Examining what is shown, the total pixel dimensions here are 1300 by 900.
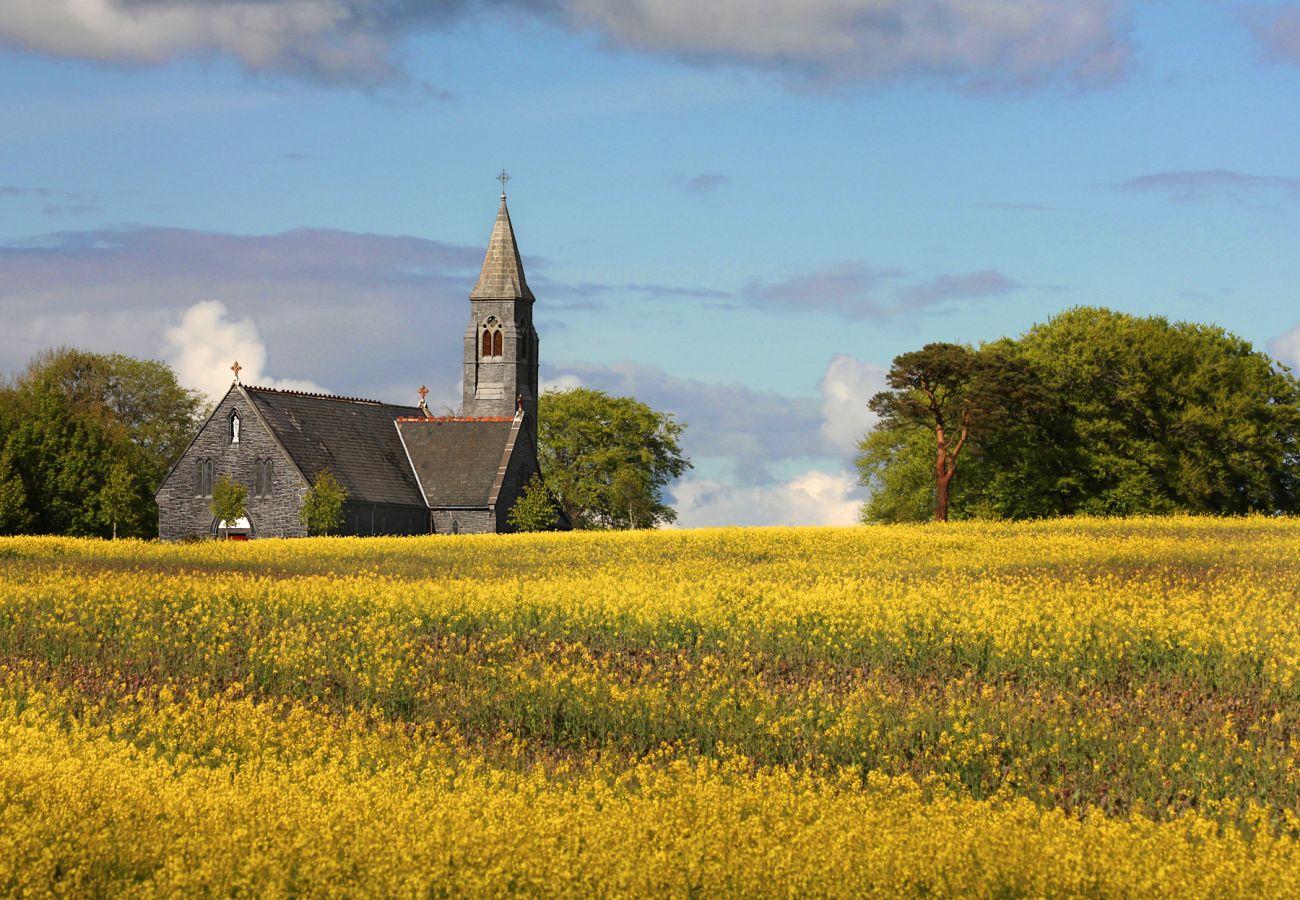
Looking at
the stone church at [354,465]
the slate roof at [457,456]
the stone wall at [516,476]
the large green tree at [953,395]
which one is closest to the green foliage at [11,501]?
the stone church at [354,465]

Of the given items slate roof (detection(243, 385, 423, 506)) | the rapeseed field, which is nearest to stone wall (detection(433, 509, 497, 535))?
slate roof (detection(243, 385, 423, 506))

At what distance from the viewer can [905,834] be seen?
10.3 metres

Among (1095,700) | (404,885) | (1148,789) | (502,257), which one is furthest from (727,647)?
(502,257)

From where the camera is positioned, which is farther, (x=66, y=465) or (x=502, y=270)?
(x=502, y=270)

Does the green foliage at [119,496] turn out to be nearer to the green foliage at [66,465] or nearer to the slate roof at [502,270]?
the green foliage at [66,465]

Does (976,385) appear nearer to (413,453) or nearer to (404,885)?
(413,453)

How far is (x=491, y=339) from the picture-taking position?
84.2 metres

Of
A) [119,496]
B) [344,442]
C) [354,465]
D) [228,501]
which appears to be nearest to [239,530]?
[228,501]

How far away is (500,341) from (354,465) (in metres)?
15.3

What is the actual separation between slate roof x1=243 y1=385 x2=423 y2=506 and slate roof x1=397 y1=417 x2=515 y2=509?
568mm

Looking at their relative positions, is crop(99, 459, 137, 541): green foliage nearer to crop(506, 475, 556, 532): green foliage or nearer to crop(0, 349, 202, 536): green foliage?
crop(0, 349, 202, 536): green foliage

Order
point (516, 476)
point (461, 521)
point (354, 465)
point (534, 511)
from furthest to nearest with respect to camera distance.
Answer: point (516, 476), point (461, 521), point (354, 465), point (534, 511)

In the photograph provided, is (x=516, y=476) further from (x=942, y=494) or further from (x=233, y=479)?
(x=942, y=494)

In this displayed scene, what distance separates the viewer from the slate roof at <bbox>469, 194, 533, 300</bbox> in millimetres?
84125
